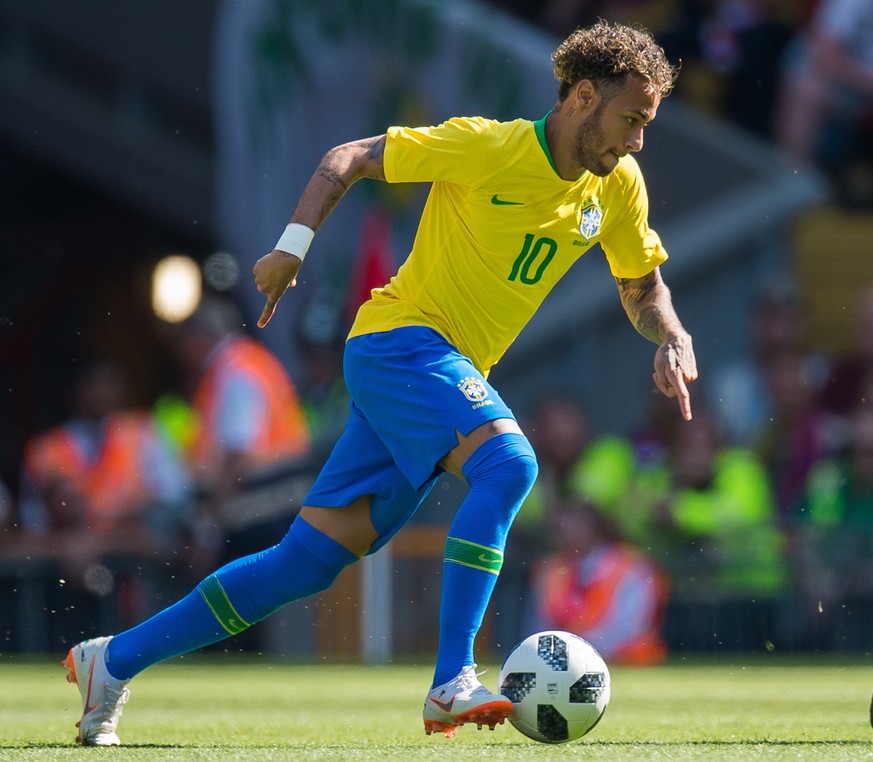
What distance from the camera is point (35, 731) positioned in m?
5.36

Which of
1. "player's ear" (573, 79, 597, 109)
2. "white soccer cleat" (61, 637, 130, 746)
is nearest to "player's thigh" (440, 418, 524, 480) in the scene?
"player's ear" (573, 79, 597, 109)

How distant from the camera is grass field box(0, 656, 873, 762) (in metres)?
4.54

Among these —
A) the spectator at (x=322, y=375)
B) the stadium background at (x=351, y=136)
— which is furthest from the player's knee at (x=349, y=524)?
the stadium background at (x=351, y=136)

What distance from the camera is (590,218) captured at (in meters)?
4.91

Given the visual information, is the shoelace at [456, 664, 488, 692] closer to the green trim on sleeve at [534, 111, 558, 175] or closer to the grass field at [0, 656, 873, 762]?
the grass field at [0, 656, 873, 762]

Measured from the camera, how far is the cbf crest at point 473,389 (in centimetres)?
461

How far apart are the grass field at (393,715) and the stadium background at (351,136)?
2.34 meters

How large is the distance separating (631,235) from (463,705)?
1624 millimetres

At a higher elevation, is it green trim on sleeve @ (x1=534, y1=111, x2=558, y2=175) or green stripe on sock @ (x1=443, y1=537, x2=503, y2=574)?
green trim on sleeve @ (x1=534, y1=111, x2=558, y2=175)

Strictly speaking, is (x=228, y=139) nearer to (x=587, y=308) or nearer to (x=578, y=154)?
(x=587, y=308)

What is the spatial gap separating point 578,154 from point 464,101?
7152mm

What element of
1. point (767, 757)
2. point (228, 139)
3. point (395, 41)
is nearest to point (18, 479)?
point (228, 139)

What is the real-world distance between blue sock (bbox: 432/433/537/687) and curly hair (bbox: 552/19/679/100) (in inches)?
41.8

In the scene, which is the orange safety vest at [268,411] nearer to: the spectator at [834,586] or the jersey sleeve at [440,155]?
the spectator at [834,586]
